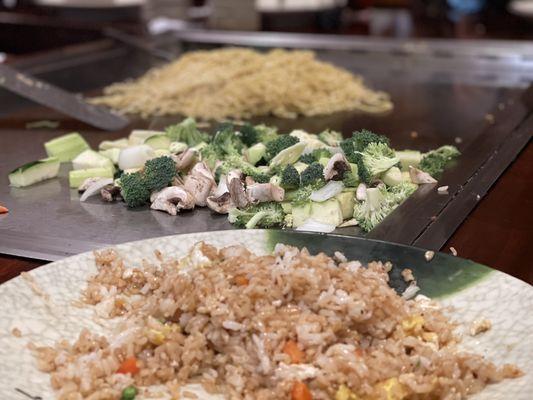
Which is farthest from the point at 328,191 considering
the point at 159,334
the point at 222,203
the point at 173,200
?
the point at 159,334

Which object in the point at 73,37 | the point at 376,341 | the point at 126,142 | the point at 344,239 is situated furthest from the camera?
the point at 73,37

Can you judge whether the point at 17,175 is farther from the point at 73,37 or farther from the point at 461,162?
the point at 73,37

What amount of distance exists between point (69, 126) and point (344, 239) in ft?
6.12

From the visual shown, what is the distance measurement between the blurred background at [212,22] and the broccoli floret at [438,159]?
262cm

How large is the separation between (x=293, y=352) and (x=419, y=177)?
1.12 meters

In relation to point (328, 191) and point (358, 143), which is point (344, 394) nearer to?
point (328, 191)

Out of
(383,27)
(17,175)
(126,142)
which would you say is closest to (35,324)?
(17,175)

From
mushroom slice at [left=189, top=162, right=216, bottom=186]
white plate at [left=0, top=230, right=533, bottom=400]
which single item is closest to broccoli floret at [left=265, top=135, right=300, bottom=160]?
mushroom slice at [left=189, top=162, right=216, bottom=186]

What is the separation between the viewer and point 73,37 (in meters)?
5.19

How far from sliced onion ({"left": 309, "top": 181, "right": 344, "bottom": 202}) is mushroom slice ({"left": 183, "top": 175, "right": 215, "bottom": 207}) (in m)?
0.30

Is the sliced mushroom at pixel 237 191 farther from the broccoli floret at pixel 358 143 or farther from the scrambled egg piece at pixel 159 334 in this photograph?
the scrambled egg piece at pixel 159 334

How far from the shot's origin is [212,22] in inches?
214

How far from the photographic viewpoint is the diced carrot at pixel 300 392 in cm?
128

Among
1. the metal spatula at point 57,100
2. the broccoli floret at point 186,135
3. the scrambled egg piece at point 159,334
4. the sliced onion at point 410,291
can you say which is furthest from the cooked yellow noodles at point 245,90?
the scrambled egg piece at point 159,334
